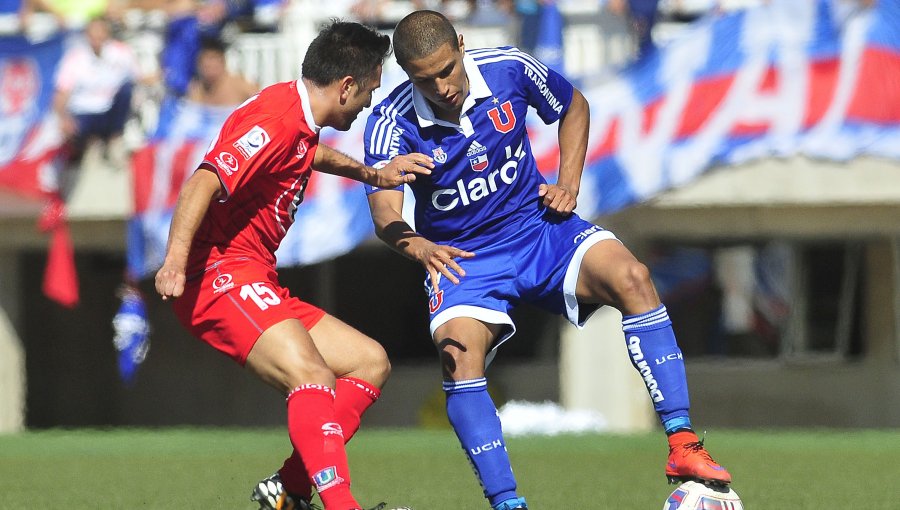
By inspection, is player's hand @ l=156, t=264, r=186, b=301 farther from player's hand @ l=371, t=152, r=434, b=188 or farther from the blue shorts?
the blue shorts

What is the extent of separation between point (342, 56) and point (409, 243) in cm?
82

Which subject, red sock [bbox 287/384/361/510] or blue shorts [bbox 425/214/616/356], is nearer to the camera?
red sock [bbox 287/384/361/510]

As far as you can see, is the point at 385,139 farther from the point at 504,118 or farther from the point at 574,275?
the point at 574,275

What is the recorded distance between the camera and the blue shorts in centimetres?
638

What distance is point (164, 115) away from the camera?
48.7 feet

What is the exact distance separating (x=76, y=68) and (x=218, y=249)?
30.8 ft

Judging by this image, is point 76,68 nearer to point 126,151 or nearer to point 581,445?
point 126,151

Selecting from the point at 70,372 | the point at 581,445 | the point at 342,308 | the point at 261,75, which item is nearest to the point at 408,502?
the point at 581,445

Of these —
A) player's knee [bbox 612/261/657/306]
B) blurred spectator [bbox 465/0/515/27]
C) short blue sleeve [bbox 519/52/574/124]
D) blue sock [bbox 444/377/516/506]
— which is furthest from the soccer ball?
blurred spectator [bbox 465/0/515/27]

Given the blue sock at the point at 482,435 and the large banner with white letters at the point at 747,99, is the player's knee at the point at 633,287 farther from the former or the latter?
the large banner with white letters at the point at 747,99

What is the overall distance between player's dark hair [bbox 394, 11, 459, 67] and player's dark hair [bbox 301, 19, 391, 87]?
4.2 inches

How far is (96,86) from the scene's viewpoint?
15039 mm

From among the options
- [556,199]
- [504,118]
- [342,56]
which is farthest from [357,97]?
[556,199]

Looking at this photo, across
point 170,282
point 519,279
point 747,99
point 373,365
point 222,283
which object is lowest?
point 373,365
